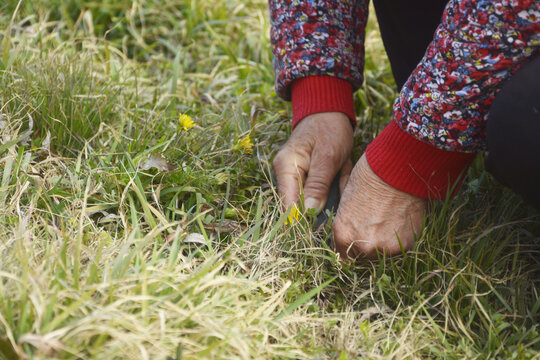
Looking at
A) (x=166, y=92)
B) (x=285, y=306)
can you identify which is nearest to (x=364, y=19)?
(x=166, y=92)

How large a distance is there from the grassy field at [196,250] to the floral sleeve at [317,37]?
232 mm

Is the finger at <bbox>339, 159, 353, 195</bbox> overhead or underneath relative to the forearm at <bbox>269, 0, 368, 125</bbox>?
underneath

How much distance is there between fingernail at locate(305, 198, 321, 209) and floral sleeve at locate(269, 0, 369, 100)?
34 centimetres

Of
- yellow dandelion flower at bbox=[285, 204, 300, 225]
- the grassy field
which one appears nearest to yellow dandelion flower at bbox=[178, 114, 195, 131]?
the grassy field

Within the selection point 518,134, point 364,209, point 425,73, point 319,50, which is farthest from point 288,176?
point 518,134

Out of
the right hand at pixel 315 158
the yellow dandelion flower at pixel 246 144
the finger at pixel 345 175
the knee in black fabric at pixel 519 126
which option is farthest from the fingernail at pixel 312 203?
the knee in black fabric at pixel 519 126

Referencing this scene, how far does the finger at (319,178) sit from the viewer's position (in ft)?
4.56

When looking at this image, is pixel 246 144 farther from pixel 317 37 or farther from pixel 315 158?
pixel 317 37

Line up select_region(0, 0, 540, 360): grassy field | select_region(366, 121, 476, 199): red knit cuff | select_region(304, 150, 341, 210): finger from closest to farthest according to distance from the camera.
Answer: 1. select_region(0, 0, 540, 360): grassy field
2. select_region(366, 121, 476, 199): red knit cuff
3. select_region(304, 150, 341, 210): finger

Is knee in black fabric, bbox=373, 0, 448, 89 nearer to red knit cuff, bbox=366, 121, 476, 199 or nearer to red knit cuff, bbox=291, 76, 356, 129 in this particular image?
red knit cuff, bbox=291, 76, 356, 129

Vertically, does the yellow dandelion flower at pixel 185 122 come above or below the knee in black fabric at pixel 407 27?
below

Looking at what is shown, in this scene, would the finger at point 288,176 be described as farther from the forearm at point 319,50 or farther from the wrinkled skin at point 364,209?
the forearm at point 319,50

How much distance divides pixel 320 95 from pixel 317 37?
153 mm

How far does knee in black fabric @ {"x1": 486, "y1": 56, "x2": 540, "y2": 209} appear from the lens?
0.98 m
